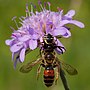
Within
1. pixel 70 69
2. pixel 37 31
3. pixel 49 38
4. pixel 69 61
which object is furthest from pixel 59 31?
pixel 69 61

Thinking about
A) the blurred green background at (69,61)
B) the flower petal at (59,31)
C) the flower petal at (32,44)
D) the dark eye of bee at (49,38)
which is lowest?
the flower petal at (32,44)

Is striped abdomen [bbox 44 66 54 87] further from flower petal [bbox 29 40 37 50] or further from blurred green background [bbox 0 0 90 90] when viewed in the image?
blurred green background [bbox 0 0 90 90]

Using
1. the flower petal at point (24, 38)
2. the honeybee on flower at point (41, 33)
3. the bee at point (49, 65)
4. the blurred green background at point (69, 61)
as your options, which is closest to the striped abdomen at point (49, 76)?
the bee at point (49, 65)

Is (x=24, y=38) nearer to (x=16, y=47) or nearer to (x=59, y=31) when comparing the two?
(x=16, y=47)

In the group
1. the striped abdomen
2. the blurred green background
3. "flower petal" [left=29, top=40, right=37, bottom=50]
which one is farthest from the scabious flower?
the blurred green background

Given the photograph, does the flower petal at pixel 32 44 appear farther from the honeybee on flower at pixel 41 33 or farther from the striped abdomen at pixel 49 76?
the striped abdomen at pixel 49 76

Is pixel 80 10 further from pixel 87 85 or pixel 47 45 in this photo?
pixel 47 45
